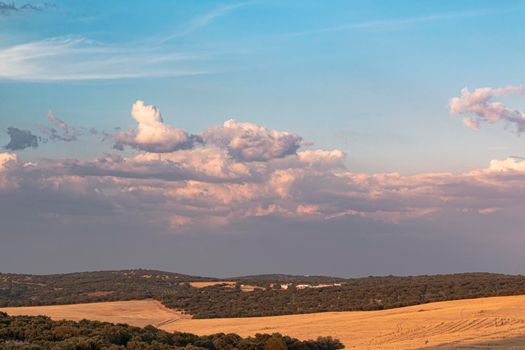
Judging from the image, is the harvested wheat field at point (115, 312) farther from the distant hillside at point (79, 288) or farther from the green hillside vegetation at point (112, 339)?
the green hillside vegetation at point (112, 339)

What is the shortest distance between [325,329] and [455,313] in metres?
13.3

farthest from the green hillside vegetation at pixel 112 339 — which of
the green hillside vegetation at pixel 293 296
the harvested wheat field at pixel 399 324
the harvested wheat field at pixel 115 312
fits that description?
the green hillside vegetation at pixel 293 296

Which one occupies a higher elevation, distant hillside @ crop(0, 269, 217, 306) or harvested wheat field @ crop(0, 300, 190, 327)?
distant hillside @ crop(0, 269, 217, 306)

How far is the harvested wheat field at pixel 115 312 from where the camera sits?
89375 mm

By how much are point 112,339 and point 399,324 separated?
32.2 metres

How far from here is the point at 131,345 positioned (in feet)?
122

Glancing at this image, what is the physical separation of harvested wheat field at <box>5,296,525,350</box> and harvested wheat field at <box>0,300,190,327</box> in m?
0.14

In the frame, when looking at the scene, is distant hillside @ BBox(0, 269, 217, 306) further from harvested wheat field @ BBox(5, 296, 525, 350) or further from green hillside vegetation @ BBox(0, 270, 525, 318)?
harvested wheat field @ BBox(5, 296, 525, 350)

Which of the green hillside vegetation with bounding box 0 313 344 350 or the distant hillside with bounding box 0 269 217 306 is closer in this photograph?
the green hillside vegetation with bounding box 0 313 344 350

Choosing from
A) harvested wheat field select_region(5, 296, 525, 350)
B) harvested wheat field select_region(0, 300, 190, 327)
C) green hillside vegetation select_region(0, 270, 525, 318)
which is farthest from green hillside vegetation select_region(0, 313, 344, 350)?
green hillside vegetation select_region(0, 270, 525, 318)

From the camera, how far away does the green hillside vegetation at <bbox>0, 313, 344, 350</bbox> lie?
36281 mm

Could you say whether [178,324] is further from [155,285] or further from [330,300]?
[155,285]

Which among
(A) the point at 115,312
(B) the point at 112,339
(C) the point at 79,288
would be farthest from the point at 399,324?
(C) the point at 79,288

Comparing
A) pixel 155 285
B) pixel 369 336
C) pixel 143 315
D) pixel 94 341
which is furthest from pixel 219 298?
pixel 94 341
